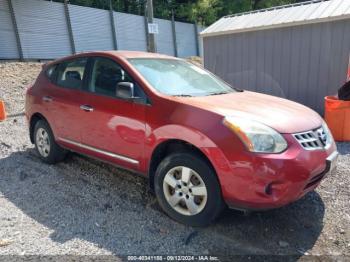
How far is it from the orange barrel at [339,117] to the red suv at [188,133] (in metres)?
2.92

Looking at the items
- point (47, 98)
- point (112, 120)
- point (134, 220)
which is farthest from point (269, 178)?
point (47, 98)

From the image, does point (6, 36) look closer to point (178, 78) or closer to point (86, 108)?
point (86, 108)

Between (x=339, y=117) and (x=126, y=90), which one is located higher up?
(x=126, y=90)

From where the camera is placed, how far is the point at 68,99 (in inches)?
178

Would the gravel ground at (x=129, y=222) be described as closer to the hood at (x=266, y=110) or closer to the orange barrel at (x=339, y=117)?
the hood at (x=266, y=110)

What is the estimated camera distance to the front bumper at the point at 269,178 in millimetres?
2869

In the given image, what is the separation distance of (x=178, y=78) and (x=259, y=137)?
59.4 inches

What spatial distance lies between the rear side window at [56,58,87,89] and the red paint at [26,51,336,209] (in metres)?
0.13

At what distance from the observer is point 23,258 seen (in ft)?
9.63

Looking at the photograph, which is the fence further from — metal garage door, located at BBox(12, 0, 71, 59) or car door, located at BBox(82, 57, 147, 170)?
car door, located at BBox(82, 57, 147, 170)

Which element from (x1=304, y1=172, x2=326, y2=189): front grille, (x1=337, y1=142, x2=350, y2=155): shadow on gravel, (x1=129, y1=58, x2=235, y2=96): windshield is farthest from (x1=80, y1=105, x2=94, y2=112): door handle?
(x1=337, y1=142, x2=350, y2=155): shadow on gravel

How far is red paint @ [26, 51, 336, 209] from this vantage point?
2916 mm

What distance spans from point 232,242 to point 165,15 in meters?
23.0

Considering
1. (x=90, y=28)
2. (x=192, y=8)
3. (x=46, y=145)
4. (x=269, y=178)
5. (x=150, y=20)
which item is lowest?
(x=46, y=145)
